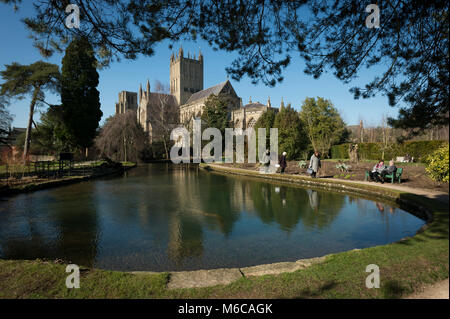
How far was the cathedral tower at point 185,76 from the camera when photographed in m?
61.8

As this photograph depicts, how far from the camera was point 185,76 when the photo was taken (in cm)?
6269

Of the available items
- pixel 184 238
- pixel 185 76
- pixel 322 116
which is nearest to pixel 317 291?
pixel 184 238

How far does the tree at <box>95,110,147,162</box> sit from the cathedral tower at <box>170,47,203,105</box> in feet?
117

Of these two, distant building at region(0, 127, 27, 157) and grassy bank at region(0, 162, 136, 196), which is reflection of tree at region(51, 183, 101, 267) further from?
distant building at region(0, 127, 27, 157)

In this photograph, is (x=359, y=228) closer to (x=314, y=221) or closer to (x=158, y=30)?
(x=314, y=221)

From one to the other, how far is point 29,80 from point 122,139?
918cm

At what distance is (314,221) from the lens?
20.6 ft

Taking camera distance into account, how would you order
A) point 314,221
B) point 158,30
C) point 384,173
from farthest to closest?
point 384,173 → point 314,221 → point 158,30

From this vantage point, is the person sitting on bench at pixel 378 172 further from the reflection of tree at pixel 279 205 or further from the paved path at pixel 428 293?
the paved path at pixel 428 293

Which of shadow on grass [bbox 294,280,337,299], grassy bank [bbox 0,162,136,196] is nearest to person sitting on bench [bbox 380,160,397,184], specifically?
shadow on grass [bbox 294,280,337,299]

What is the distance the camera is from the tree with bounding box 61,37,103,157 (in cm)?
2319

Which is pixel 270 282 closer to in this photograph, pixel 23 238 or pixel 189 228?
pixel 189 228
